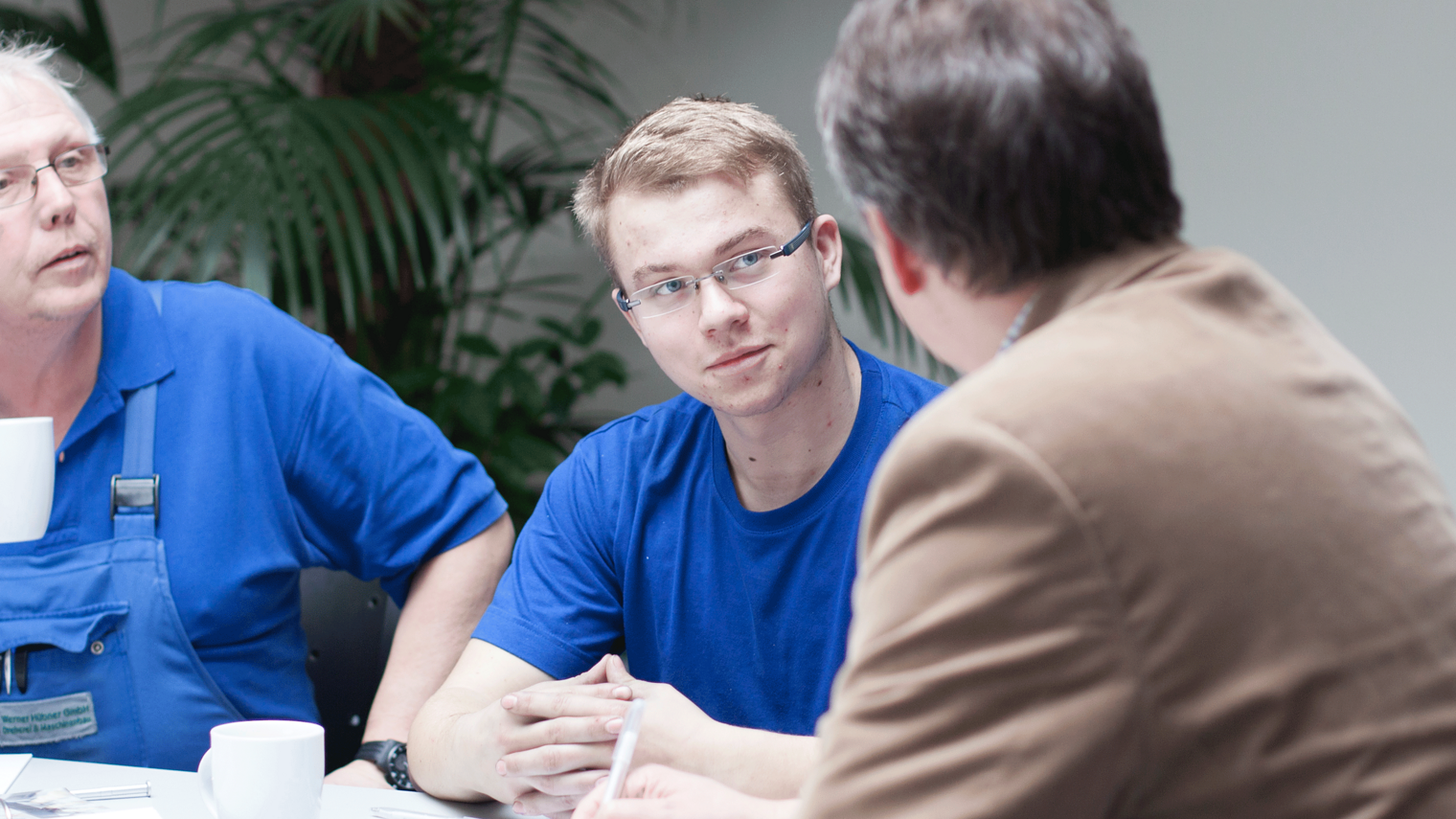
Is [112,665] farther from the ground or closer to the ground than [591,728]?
closer to the ground

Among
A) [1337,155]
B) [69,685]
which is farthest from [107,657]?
[1337,155]

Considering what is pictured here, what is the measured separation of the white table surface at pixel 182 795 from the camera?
1021 millimetres

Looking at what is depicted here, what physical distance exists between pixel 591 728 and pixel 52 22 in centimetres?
226

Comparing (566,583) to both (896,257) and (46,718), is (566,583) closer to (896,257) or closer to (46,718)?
(46,718)

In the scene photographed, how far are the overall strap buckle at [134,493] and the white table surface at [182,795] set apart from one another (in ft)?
1.01

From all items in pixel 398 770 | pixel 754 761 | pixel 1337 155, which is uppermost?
pixel 1337 155

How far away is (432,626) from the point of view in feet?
4.73

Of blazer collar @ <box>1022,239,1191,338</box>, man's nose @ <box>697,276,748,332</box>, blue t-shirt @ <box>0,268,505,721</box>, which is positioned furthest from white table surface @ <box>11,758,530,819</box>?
blazer collar @ <box>1022,239,1191,338</box>

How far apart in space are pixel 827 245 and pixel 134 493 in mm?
850

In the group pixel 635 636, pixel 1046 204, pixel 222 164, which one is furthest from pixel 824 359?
pixel 222 164

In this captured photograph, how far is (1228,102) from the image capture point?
88.0 inches

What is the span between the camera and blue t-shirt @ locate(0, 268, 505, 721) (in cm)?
138

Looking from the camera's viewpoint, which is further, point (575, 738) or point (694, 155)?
point (694, 155)

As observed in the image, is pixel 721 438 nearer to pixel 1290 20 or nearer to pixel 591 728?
pixel 591 728
